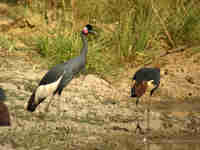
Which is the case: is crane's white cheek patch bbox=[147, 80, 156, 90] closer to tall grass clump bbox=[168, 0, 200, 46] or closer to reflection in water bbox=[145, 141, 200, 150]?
reflection in water bbox=[145, 141, 200, 150]

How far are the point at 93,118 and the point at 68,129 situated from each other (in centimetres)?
63

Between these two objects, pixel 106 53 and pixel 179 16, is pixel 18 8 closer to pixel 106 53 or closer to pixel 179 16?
pixel 106 53

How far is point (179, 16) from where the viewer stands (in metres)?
8.78

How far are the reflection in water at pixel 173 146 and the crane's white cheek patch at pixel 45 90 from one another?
1613 mm

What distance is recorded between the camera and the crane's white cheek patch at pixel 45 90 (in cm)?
575

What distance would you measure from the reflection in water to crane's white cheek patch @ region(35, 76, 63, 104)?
1.61m

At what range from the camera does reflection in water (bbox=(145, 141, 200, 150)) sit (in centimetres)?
521

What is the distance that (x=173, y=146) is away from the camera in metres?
5.27

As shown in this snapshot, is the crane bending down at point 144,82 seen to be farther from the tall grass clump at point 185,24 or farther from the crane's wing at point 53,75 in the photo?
the tall grass clump at point 185,24

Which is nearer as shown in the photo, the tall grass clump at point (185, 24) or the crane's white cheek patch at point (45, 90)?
the crane's white cheek patch at point (45, 90)

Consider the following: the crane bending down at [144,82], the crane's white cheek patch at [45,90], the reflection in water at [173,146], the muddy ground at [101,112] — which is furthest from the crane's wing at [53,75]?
the reflection in water at [173,146]

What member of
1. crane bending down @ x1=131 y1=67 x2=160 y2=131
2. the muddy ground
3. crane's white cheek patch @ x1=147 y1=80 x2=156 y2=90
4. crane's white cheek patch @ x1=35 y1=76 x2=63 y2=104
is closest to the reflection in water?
the muddy ground

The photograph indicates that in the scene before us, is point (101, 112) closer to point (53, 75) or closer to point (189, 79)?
point (53, 75)

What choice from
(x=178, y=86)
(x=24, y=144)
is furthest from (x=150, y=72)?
(x=24, y=144)
